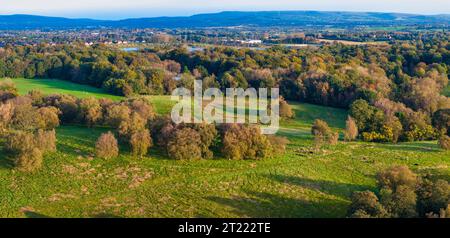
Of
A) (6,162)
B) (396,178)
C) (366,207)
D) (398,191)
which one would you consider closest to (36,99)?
(6,162)

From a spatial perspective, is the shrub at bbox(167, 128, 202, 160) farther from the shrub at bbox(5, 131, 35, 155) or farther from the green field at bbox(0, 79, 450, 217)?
the shrub at bbox(5, 131, 35, 155)

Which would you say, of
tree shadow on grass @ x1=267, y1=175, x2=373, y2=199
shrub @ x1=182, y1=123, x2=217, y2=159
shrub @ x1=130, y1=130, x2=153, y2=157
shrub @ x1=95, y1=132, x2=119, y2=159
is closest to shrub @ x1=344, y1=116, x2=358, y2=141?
tree shadow on grass @ x1=267, y1=175, x2=373, y2=199

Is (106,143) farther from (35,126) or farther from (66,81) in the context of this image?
(66,81)

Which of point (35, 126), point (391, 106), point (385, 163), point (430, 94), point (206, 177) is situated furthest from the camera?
point (430, 94)

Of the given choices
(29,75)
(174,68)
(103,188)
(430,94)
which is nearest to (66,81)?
(29,75)

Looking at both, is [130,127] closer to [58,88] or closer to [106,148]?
[106,148]

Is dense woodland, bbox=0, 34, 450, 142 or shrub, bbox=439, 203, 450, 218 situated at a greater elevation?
dense woodland, bbox=0, 34, 450, 142

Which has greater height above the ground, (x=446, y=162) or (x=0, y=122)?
(x=0, y=122)
